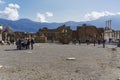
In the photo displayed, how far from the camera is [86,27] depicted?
11906 cm

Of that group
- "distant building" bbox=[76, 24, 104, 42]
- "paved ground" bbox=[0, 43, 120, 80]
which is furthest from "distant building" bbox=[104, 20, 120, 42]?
"paved ground" bbox=[0, 43, 120, 80]

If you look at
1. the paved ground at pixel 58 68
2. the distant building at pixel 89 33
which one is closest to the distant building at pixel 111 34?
the distant building at pixel 89 33

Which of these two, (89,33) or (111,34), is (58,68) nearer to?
(89,33)

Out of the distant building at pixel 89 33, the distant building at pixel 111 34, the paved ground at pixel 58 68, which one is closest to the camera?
the paved ground at pixel 58 68

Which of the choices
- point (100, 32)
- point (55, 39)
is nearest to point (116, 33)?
point (100, 32)

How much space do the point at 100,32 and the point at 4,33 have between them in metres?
36.3

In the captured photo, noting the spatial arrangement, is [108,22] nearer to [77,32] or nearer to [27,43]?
[77,32]

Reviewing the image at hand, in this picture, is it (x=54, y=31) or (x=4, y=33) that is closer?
(x=4, y=33)

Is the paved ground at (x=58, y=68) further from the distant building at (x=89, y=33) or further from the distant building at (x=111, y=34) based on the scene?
the distant building at (x=111, y=34)

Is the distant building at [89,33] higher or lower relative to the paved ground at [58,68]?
higher

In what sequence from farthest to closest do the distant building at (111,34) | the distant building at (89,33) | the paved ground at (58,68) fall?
the distant building at (111,34)
the distant building at (89,33)
the paved ground at (58,68)

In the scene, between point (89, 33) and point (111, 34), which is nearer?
point (89, 33)

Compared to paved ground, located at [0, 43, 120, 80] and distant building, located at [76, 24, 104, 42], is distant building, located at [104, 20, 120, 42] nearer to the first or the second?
distant building, located at [76, 24, 104, 42]

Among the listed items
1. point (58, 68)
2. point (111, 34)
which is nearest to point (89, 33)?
point (111, 34)
